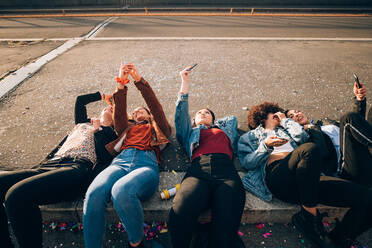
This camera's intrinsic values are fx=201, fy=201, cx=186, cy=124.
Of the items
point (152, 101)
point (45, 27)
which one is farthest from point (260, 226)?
point (45, 27)

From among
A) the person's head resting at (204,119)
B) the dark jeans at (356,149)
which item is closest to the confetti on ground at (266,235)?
the dark jeans at (356,149)

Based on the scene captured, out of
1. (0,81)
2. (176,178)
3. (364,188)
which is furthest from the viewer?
(0,81)

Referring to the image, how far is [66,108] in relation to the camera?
458cm

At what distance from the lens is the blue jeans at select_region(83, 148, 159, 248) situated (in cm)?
209

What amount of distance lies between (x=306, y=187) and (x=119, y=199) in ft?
6.58

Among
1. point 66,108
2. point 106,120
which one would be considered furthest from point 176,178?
point 66,108

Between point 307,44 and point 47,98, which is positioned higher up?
point 307,44

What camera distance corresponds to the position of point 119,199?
6.86ft

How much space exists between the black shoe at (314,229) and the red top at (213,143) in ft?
3.62

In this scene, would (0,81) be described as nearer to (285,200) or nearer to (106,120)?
(106,120)

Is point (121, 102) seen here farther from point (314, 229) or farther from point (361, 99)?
point (361, 99)

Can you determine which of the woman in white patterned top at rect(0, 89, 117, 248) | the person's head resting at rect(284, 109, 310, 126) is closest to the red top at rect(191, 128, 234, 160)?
the person's head resting at rect(284, 109, 310, 126)

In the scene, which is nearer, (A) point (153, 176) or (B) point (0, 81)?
(A) point (153, 176)

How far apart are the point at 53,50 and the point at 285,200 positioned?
30.8 ft
